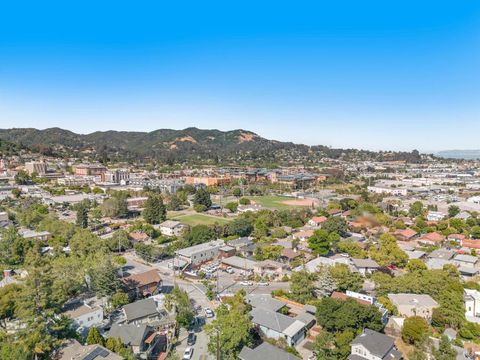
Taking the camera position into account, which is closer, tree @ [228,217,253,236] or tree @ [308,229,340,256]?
tree @ [308,229,340,256]

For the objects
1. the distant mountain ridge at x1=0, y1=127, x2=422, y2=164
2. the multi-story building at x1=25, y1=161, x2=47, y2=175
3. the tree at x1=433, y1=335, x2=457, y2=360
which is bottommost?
the tree at x1=433, y1=335, x2=457, y2=360

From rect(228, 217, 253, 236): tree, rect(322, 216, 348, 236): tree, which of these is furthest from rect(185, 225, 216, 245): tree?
rect(322, 216, 348, 236): tree

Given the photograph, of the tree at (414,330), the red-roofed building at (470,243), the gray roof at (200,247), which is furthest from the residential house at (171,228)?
the red-roofed building at (470,243)

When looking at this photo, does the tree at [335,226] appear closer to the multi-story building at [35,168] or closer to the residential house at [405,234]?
the residential house at [405,234]

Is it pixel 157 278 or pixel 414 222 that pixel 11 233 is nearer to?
pixel 157 278

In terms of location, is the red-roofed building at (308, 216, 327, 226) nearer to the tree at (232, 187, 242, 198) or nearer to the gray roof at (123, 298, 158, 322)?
the tree at (232, 187, 242, 198)

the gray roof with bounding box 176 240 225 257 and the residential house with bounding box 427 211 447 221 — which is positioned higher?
the residential house with bounding box 427 211 447 221

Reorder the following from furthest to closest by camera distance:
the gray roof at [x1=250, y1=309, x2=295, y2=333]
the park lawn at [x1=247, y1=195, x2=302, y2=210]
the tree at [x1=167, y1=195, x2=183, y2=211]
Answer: the park lawn at [x1=247, y1=195, x2=302, y2=210]
the tree at [x1=167, y1=195, x2=183, y2=211]
the gray roof at [x1=250, y1=309, x2=295, y2=333]

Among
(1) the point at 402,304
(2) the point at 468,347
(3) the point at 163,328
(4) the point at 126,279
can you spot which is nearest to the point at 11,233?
(4) the point at 126,279
